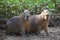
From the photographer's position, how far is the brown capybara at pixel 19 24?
7375 millimetres

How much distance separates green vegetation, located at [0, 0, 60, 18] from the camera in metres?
8.18

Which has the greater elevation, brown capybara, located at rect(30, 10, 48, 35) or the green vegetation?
the green vegetation

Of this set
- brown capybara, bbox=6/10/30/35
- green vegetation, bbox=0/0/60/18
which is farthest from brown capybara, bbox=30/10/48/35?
green vegetation, bbox=0/0/60/18

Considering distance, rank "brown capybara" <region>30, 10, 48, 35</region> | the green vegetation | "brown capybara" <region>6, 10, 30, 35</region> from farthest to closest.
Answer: the green vegetation → "brown capybara" <region>30, 10, 48, 35</region> → "brown capybara" <region>6, 10, 30, 35</region>

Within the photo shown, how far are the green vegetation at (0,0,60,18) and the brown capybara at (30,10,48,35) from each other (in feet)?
3.03

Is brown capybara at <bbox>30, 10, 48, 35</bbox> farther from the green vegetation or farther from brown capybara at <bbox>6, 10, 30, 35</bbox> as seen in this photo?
the green vegetation

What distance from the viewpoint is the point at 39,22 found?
7688 millimetres

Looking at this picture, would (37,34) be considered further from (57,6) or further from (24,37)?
(57,6)

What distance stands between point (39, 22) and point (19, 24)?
2.15 feet

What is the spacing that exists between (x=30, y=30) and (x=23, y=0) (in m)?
1.60

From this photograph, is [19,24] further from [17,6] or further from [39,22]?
[17,6]

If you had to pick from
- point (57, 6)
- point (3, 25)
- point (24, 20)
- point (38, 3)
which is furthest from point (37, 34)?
point (57, 6)

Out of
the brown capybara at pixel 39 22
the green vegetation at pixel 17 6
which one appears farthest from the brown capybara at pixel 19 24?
the green vegetation at pixel 17 6

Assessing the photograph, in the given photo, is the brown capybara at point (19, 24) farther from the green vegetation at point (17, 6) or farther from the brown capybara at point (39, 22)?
the green vegetation at point (17, 6)
